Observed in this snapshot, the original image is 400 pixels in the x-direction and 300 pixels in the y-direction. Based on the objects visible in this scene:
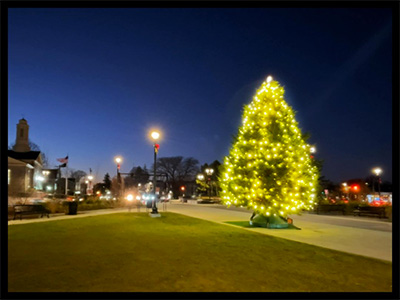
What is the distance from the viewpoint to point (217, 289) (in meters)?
5.82

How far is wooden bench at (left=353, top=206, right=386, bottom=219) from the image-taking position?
78.6 feet

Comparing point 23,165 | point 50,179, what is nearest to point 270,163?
point 23,165

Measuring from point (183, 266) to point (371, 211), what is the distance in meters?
22.1

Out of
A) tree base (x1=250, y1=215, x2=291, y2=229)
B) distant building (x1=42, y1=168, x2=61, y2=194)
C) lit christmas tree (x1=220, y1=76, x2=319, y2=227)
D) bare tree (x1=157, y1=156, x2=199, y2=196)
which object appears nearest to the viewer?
lit christmas tree (x1=220, y1=76, x2=319, y2=227)

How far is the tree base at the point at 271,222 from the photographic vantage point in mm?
16156

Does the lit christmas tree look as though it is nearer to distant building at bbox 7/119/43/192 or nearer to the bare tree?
distant building at bbox 7/119/43/192

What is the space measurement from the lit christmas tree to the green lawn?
14.5 ft

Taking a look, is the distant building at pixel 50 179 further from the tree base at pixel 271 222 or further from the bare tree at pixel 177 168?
the tree base at pixel 271 222

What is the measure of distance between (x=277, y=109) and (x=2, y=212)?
13845 mm

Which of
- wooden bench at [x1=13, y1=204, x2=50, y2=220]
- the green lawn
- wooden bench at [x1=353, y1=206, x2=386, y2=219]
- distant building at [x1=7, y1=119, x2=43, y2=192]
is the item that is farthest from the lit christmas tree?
distant building at [x1=7, y1=119, x2=43, y2=192]

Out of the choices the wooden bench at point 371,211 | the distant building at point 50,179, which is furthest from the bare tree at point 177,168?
the wooden bench at point 371,211

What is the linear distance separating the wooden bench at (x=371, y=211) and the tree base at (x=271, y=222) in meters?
11.6

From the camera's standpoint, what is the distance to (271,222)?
16.3 meters
